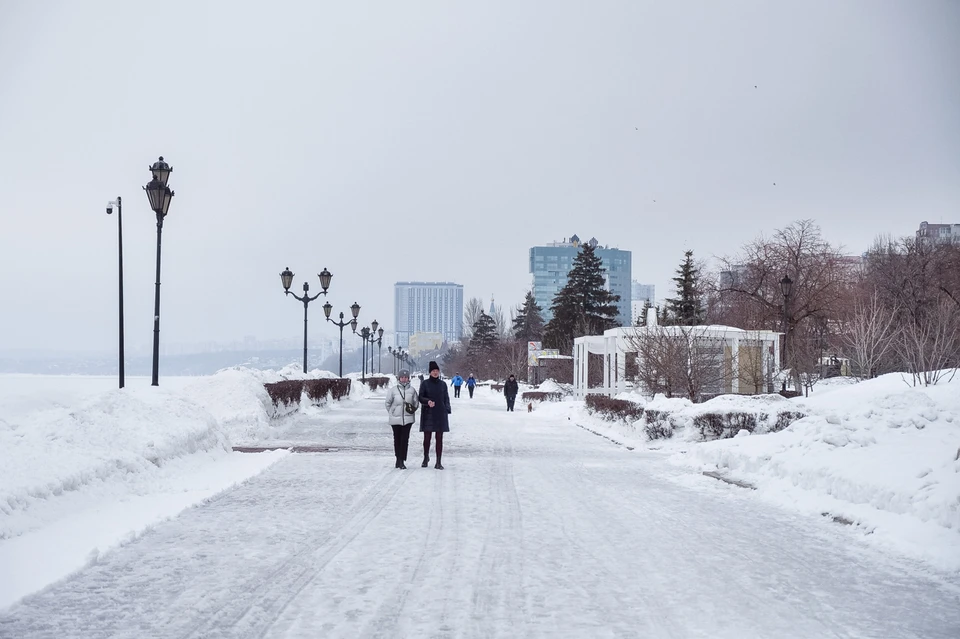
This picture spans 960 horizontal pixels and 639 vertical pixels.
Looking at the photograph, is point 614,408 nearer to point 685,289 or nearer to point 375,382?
point 375,382

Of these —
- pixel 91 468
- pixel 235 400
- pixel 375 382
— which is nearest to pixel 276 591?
pixel 91 468

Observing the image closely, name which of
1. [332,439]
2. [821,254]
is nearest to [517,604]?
[332,439]

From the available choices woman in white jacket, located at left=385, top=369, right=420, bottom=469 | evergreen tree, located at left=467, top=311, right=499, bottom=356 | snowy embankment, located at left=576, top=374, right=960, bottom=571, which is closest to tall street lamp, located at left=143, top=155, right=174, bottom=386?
woman in white jacket, located at left=385, top=369, right=420, bottom=469

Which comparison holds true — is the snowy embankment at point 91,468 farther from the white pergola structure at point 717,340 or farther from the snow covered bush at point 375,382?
the snow covered bush at point 375,382

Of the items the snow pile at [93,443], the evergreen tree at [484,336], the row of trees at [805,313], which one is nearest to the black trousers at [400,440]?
the snow pile at [93,443]

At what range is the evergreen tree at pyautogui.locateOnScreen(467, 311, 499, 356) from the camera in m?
120

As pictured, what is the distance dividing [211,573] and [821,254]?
55415mm

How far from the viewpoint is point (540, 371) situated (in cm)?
7375

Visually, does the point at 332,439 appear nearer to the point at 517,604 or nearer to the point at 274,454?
the point at 274,454

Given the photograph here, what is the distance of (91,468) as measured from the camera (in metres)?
10.6

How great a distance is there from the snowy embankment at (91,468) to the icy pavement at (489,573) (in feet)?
1.46

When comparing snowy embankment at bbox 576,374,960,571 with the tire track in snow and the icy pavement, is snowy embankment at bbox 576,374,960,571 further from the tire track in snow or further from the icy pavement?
the tire track in snow

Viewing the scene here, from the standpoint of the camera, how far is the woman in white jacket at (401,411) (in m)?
15.0

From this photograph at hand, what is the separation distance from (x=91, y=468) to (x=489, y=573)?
5894 millimetres
